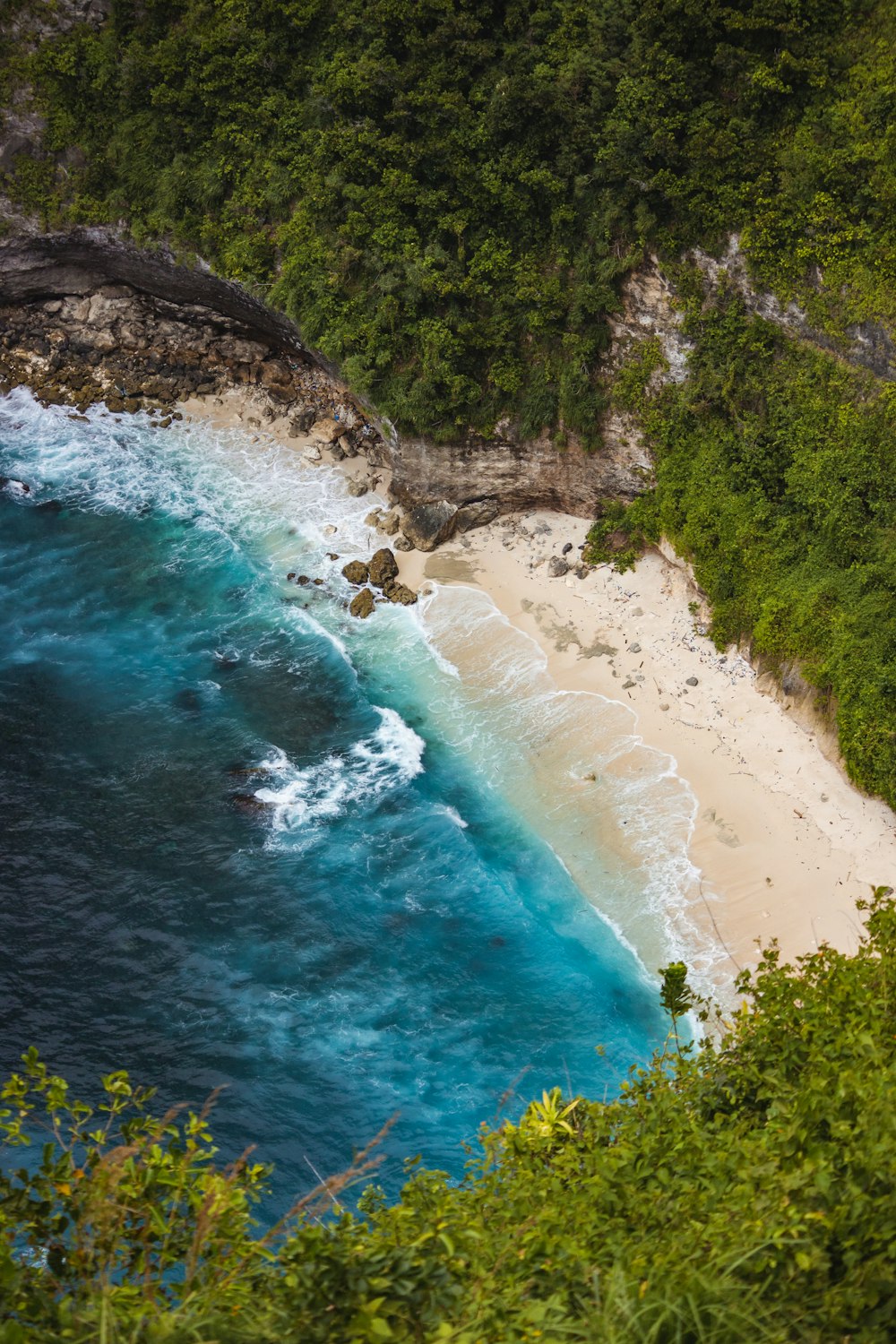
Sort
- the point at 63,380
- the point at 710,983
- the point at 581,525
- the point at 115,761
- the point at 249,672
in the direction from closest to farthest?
the point at 710,983 → the point at 115,761 → the point at 249,672 → the point at 581,525 → the point at 63,380

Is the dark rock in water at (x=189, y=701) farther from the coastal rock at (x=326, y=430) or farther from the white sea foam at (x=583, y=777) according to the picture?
the coastal rock at (x=326, y=430)

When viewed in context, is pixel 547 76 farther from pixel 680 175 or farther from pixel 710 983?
pixel 710 983

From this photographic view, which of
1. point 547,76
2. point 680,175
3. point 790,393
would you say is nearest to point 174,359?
point 547,76

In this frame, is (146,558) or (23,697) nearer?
(23,697)

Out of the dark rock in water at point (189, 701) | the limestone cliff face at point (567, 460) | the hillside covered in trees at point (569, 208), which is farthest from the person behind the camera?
the limestone cliff face at point (567, 460)

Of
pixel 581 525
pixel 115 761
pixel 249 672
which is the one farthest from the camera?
pixel 581 525

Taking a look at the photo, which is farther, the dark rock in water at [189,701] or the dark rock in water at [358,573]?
the dark rock in water at [358,573]

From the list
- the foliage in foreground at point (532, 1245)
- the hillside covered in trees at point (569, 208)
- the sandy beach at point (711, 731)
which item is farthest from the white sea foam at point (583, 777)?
the foliage in foreground at point (532, 1245)
